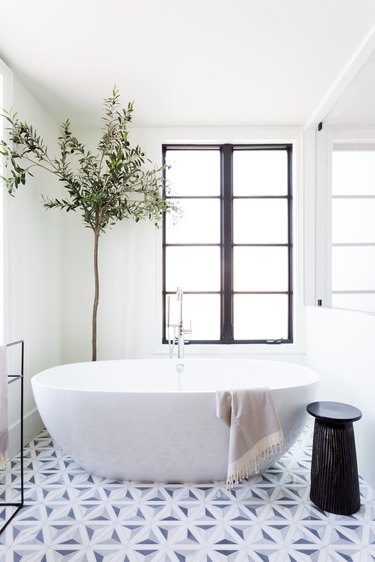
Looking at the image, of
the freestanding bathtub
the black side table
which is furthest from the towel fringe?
the black side table

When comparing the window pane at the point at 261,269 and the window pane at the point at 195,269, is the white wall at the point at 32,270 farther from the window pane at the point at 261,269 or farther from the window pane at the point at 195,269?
the window pane at the point at 261,269

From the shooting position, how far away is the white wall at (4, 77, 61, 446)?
2.75m

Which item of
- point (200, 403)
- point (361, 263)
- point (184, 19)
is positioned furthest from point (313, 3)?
point (200, 403)

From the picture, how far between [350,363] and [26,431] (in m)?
2.33

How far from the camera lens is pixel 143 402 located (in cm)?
219

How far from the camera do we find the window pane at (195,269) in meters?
3.70

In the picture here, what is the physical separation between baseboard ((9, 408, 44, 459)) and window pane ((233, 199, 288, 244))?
7.21 ft

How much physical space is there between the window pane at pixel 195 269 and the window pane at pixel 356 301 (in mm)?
1094

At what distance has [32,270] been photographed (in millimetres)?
3049

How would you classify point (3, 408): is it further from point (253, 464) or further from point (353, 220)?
point (353, 220)

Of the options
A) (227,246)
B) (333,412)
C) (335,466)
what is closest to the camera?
(335,466)

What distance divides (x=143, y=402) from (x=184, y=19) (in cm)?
206

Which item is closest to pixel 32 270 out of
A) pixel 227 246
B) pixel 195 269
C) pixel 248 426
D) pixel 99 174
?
pixel 99 174

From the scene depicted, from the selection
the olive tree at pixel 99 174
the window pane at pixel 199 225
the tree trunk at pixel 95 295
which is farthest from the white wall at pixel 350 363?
the tree trunk at pixel 95 295
